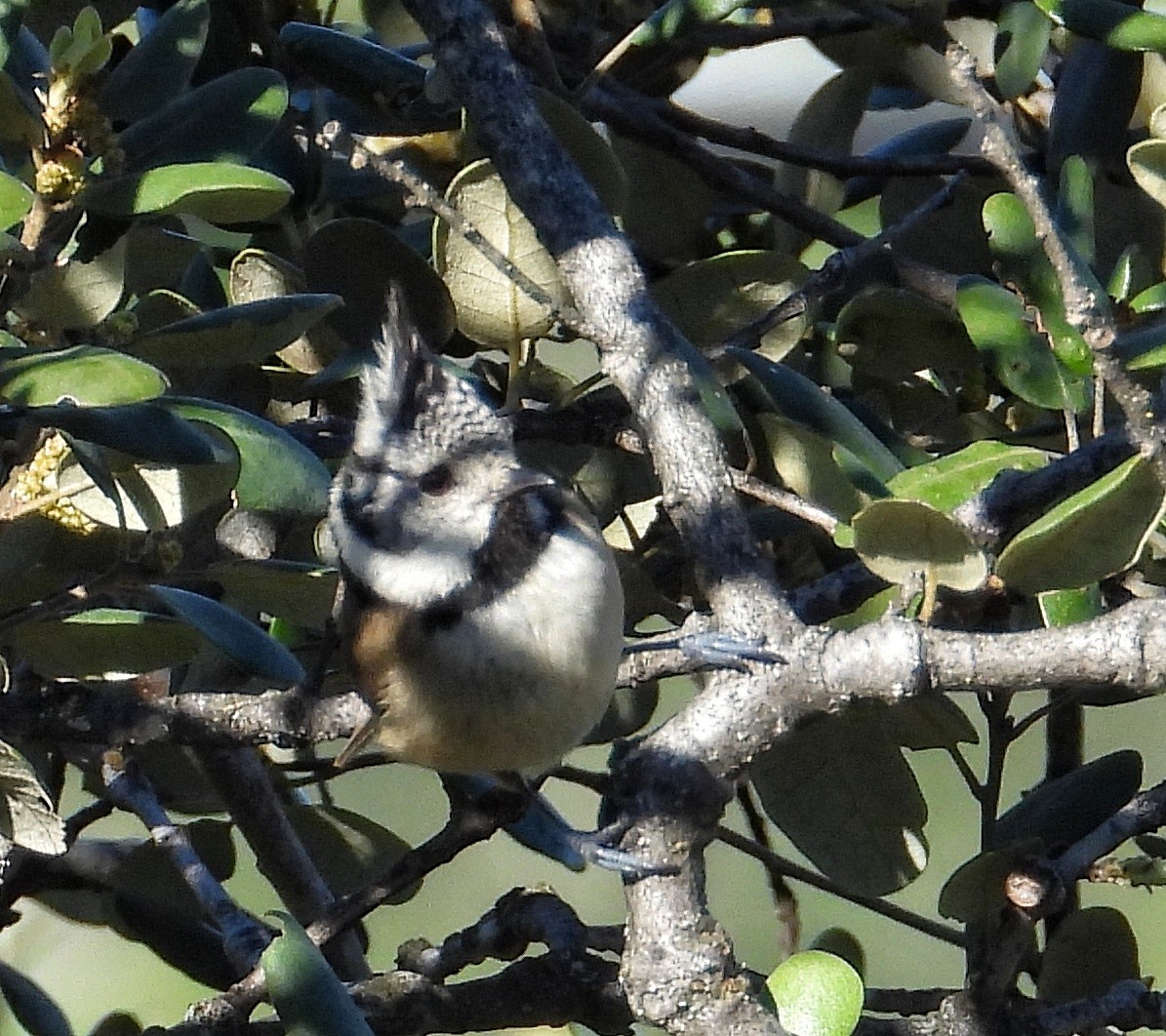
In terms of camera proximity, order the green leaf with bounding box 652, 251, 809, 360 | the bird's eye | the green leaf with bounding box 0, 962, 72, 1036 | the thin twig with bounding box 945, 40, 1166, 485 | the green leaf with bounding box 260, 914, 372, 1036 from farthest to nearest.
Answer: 1. the green leaf with bounding box 0, 962, 72, 1036
2. the bird's eye
3. the green leaf with bounding box 652, 251, 809, 360
4. the thin twig with bounding box 945, 40, 1166, 485
5. the green leaf with bounding box 260, 914, 372, 1036

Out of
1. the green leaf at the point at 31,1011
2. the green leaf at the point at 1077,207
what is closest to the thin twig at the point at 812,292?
the green leaf at the point at 1077,207

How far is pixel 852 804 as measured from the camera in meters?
1.56

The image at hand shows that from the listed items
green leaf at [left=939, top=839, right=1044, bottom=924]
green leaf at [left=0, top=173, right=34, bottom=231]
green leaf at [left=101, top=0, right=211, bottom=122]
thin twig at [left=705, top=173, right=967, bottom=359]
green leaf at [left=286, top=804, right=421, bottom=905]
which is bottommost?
green leaf at [left=286, top=804, right=421, bottom=905]

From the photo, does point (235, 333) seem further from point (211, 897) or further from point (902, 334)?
point (902, 334)

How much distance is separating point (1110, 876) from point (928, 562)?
0.38m

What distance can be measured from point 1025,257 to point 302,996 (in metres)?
0.81

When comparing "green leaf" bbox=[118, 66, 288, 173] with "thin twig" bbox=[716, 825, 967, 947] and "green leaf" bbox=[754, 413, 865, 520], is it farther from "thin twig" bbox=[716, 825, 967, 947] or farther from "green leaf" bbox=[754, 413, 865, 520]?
"thin twig" bbox=[716, 825, 967, 947]

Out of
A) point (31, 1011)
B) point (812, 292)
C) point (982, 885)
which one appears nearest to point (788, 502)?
point (812, 292)

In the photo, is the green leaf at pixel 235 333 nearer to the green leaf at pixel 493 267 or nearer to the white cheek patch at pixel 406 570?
the green leaf at pixel 493 267

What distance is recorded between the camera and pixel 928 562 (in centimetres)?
121

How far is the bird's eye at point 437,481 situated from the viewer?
166cm

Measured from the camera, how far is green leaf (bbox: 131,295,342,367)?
4.04ft

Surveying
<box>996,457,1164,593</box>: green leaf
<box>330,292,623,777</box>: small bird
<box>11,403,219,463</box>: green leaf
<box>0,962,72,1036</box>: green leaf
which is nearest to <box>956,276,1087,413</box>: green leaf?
<box>996,457,1164,593</box>: green leaf

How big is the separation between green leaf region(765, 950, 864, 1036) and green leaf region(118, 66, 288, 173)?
71 cm
